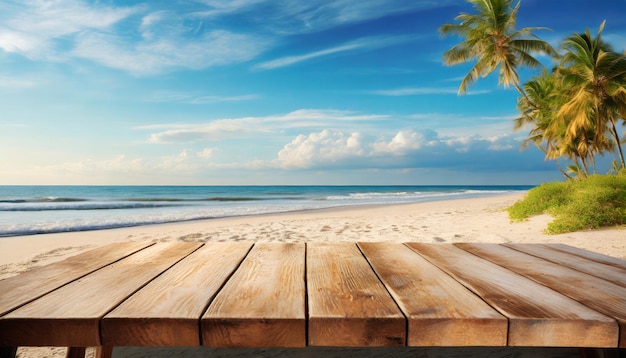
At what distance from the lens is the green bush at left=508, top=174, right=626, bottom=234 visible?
6.00m

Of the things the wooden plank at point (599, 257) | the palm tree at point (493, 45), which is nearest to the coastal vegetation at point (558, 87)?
the palm tree at point (493, 45)

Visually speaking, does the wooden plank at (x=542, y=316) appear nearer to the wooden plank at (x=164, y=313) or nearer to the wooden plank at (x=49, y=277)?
the wooden plank at (x=164, y=313)

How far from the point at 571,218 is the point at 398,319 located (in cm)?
655

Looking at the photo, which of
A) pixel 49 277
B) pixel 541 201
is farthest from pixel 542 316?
pixel 541 201

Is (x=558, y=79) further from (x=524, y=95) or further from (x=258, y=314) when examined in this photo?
(x=258, y=314)

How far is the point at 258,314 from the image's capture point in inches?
37.9

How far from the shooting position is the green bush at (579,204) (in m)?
6.00

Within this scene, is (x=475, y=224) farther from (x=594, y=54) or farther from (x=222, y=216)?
(x=594, y=54)

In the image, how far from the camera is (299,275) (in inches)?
53.1

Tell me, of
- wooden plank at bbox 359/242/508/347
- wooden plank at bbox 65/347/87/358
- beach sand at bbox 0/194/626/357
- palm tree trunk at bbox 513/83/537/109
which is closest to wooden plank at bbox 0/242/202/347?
wooden plank at bbox 65/347/87/358

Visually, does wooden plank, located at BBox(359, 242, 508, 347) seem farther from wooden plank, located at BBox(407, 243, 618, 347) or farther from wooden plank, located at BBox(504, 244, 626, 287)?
wooden plank, located at BBox(504, 244, 626, 287)

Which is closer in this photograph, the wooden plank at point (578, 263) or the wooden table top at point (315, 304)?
the wooden table top at point (315, 304)

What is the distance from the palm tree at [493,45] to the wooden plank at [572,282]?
60.9 feet

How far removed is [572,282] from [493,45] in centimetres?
1961
